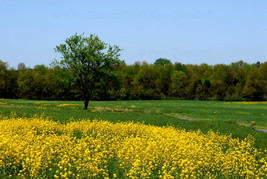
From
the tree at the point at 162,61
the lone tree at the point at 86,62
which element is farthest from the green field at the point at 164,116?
the tree at the point at 162,61

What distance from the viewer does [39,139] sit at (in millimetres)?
13570

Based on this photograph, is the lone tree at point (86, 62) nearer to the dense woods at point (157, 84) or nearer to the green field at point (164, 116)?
the green field at point (164, 116)

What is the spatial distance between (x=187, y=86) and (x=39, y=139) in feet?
349

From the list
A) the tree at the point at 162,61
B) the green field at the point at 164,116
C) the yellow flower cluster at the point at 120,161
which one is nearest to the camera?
the yellow flower cluster at the point at 120,161

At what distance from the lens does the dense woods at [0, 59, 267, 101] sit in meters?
105

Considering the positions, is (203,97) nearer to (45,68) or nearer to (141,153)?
(45,68)

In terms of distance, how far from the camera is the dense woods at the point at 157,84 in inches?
4122

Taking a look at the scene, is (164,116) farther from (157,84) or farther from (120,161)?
(157,84)

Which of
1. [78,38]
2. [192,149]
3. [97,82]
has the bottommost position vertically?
[192,149]

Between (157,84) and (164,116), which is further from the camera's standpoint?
(157,84)

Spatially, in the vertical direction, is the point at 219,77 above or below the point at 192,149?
above

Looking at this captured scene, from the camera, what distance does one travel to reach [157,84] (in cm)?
11800

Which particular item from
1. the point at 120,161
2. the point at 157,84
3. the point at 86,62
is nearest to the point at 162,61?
the point at 157,84

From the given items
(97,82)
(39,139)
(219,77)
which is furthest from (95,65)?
(219,77)
